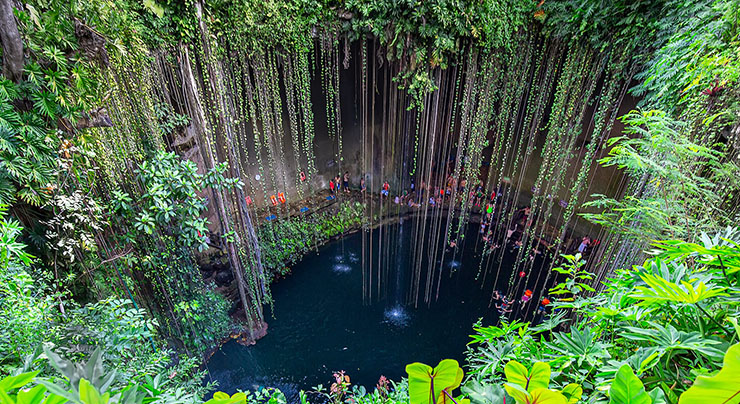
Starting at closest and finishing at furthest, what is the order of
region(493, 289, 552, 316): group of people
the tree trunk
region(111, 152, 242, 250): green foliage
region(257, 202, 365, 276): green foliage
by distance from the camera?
the tree trunk, region(111, 152, 242, 250): green foliage, region(493, 289, 552, 316): group of people, region(257, 202, 365, 276): green foliage

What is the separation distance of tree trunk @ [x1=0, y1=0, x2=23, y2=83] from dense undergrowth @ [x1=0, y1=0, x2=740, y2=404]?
Answer: 0.12 feet

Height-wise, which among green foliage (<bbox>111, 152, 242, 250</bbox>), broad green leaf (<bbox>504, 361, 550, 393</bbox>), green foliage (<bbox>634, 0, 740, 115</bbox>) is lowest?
green foliage (<bbox>111, 152, 242, 250</bbox>)

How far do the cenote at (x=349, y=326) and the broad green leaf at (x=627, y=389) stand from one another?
351 centimetres

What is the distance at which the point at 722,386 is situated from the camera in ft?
1.60

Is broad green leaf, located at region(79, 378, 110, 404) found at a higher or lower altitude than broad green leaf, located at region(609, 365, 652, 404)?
higher

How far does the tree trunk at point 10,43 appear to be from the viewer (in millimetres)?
1682

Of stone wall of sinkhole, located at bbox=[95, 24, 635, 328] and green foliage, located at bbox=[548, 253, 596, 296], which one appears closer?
green foliage, located at bbox=[548, 253, 596, 296]

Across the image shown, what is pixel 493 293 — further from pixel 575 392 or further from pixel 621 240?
pixel 575 392

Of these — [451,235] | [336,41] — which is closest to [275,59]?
[336,41]

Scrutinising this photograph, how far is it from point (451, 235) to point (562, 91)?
9.52 ft

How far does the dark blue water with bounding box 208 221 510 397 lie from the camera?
381 centimetres

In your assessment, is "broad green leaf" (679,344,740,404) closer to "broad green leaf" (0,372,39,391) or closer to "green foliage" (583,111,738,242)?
"broad green leaf" (0,372,39,391)

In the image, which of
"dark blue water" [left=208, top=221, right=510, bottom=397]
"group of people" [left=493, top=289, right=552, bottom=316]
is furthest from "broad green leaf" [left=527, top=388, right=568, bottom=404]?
"group of people" [left=493, top=289, right=552, bottom=316]

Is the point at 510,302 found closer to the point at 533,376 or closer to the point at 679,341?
the point at 679,341
